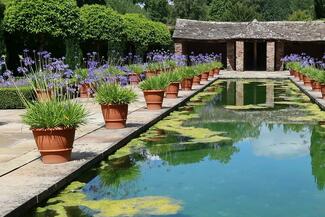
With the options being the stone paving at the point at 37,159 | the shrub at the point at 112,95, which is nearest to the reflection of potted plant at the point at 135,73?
the stone paving at the point at 37,159

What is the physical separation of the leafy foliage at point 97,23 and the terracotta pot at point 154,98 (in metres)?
13.1

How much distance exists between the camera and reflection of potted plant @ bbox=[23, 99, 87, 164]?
24.9 ft

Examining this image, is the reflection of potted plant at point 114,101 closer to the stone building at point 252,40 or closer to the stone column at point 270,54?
the stone building at point 252,40

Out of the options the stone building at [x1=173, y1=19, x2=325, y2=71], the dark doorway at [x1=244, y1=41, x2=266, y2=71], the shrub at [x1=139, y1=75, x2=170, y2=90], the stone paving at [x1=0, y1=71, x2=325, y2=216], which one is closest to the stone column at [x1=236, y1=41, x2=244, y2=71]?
the stone building at [x1=173, y1=19, x2=325, y2=71]

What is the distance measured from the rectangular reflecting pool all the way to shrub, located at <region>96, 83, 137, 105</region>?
83 centimetres

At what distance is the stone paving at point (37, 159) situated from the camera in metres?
6.11

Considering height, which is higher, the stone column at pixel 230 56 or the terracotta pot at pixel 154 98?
the stone column at pixel 230 56

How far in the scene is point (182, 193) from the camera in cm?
684

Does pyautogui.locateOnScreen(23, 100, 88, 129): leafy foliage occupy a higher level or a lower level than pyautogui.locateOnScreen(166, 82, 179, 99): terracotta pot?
higher

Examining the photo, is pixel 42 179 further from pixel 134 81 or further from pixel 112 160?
pixel 134 81

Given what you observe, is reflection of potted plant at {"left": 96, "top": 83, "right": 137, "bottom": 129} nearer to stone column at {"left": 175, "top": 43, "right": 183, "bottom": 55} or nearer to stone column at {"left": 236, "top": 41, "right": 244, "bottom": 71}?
stone column at {"left": 236, "top": 41, "right": 244, "bottom": 71}

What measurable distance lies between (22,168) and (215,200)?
2709 millimetres

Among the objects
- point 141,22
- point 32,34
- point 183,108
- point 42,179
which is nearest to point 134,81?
point 32,34

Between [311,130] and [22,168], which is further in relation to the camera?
[311,130]
